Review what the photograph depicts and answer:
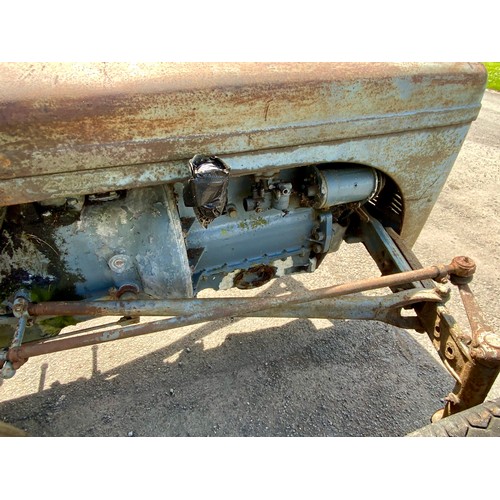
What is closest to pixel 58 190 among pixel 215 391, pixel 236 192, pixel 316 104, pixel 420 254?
pixel 236 192

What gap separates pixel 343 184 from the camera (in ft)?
5.53

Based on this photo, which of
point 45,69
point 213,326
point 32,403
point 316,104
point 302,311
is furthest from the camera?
point 213,326

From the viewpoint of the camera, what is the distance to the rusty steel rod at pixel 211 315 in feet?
4.35

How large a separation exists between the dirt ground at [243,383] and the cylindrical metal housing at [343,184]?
104cm

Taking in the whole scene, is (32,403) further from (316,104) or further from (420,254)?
(420,254)

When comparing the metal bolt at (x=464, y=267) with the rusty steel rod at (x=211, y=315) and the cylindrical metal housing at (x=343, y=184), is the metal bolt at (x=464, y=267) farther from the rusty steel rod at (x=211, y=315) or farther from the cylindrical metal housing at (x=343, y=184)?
the cylindrical metal housing at (x=343, y=184)

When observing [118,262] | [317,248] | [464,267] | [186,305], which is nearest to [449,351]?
[464,267]

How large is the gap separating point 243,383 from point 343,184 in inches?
48.3

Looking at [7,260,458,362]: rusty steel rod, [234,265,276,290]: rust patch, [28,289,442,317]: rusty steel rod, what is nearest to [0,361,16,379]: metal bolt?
[7,260,458,362]: rusty steel rod

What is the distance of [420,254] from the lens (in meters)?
3.12

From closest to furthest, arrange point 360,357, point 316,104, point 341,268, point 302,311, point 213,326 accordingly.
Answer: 1. point 316,104
2. point 302,311
3. point 360,357
4. point 213,326
5. point 341,268

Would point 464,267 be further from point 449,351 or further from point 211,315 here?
point 211,315

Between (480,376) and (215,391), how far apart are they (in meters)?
1.29

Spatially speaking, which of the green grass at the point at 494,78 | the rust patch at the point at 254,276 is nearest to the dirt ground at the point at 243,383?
the rust patch at the point at 254,276
